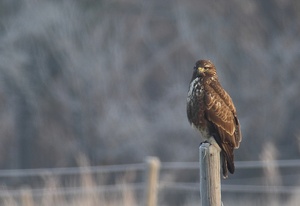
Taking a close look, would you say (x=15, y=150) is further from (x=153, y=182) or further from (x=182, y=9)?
(x=153, y=182)

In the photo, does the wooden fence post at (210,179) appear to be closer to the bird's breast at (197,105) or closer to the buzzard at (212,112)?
the buzzard at (212,112)

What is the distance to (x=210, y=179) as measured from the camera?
511 cm

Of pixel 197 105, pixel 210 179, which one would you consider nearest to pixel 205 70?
pixel 197 105

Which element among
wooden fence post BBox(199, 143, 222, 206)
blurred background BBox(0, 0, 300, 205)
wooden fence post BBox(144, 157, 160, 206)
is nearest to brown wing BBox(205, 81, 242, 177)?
wooden fence post BBox(199, 143, 222, 206)

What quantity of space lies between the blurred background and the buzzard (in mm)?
9632

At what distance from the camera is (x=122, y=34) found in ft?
56.2

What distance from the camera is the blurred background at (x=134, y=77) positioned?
53.3 ft

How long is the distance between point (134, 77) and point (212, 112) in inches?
428

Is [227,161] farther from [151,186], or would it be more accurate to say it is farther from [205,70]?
[151,186]

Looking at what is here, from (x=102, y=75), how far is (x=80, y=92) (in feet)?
1.34

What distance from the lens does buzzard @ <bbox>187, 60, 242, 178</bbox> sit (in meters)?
5.86

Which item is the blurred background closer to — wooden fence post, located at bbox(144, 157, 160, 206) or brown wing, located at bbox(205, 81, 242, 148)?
wooden fence post, located at bbox(144, 157, 160, 206)

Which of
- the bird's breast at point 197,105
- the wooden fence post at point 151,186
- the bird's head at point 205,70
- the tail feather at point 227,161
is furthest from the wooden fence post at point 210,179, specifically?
the wooden fence post at point 151,186

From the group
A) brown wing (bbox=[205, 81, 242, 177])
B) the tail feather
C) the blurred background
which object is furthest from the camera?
the blurred background
